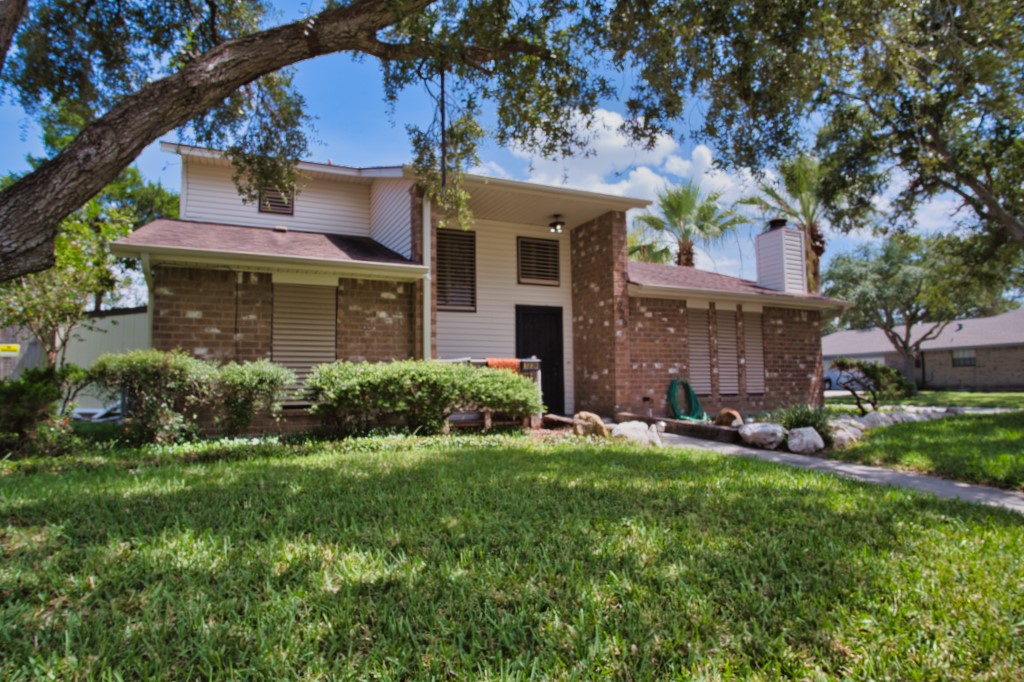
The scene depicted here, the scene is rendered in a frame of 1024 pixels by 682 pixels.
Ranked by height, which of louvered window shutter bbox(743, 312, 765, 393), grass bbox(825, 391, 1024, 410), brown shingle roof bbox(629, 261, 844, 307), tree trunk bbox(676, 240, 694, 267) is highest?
tree trunk bbox(676, 240, 694, 267)

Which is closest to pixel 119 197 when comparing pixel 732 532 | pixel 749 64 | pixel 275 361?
pixel 275 361

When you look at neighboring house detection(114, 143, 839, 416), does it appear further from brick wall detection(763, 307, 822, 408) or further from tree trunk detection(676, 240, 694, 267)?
tree trunk detection(676, 240, 694, 267)

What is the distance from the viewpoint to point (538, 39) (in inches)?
243

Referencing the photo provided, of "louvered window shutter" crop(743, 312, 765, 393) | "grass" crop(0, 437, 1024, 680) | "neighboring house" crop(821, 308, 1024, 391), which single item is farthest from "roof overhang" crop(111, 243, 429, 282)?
"neighboring house" crop(821, 308, 1024, 391)

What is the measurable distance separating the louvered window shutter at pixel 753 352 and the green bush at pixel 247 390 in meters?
10.9

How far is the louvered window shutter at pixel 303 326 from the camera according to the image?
31.4 feet

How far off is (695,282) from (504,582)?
1203 centimetres

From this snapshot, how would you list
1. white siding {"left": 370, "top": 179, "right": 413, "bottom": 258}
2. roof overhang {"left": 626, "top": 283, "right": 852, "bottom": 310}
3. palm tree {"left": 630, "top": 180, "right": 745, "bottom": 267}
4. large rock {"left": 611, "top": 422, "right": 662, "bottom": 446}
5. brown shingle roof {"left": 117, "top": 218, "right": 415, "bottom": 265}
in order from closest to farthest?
large rock {"left": 611, "top": 422, "right": 662, "bottom": 446} < brown shingle roof {"left": 117, "top": 218, "right": 415, "bottom": 265} < white siding {"left": 370, "top": 179, "right": 413, "bottom": 258} < roof overhang {"left": 626, "top": 283, "right": 852, "bottom": 310} < palm tree {"left": 630, "top": 180, "right": 745, "bottom": 267}

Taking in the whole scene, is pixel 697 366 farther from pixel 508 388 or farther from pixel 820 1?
pixel 820 1

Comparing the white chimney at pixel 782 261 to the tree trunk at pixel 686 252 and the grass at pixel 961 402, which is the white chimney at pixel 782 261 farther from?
the tree trunk at pixel 686 252

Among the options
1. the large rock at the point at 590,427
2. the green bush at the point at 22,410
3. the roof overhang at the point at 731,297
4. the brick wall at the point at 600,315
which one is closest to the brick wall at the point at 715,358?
the roof overhang at the point at 731,297

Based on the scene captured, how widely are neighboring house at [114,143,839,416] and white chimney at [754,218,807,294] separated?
0.21ft

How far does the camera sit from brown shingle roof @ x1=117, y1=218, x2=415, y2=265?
8039mm

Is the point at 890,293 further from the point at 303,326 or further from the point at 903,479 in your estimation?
the point at 303,326
